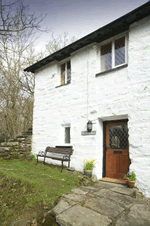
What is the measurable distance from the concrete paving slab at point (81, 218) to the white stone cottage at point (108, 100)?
2.10 meters

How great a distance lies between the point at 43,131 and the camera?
25.4 feet

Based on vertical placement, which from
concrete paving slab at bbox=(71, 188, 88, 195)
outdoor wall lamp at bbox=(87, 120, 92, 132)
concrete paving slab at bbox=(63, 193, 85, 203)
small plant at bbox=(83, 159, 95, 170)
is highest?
outdoor wall lamp at bbox=(87, 120, 92, 132)

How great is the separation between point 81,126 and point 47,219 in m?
3.60

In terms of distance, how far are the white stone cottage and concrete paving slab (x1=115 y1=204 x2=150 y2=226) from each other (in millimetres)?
1114

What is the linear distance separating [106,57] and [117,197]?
480cm

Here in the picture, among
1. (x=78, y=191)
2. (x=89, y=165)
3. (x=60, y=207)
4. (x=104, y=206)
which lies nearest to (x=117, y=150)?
(x=89, y=165)

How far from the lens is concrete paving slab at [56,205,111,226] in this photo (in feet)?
8.80

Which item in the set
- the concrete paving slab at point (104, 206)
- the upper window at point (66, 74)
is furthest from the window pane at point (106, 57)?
the concrete paving slab at point (104, 206)

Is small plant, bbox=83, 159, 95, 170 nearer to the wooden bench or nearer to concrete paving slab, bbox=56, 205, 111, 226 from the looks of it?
the wooden bench

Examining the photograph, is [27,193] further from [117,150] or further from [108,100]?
[108,100]

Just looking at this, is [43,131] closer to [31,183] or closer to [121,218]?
[31,183]

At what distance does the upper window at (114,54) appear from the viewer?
5.49 meters

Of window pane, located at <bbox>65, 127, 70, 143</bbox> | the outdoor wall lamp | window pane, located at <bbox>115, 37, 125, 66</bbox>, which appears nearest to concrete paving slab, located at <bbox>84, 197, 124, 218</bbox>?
the outdoor wall lamp

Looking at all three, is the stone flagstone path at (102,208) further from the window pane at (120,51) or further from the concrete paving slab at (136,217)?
the window pane at (120,51)
